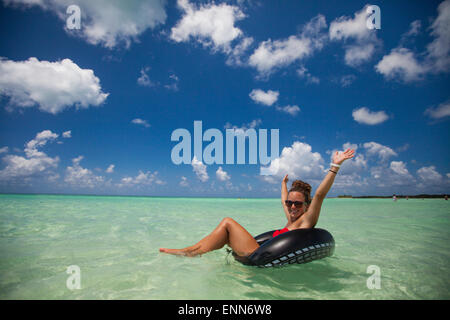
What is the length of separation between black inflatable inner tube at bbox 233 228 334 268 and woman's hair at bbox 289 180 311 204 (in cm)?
59

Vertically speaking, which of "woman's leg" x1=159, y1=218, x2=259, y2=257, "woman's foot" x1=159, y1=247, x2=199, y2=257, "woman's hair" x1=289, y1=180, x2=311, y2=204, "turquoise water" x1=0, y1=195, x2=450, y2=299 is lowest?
"turquoise water" x1=0, y1=195, x2=450, y2=299

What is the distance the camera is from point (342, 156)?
10.6 ft

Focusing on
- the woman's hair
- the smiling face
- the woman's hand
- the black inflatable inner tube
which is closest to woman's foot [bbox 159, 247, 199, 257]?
the black inflatable inner tube

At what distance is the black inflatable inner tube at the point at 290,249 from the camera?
3.11 m

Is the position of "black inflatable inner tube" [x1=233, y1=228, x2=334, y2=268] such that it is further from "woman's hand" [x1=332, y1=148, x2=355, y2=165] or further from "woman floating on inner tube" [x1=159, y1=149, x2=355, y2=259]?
"woman's hand" [x1=332, y1=148, x2=355, y2=165]

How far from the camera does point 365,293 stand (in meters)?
2.71

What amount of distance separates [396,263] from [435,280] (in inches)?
34.2

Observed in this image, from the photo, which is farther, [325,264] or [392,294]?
[325,264]

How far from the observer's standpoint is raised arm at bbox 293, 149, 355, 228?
3.01 meters

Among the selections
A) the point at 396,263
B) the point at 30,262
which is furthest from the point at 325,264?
the point at 30,262
